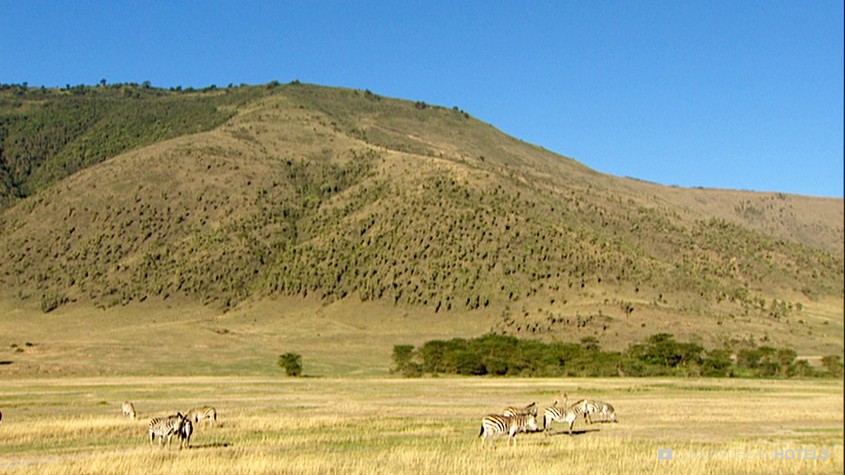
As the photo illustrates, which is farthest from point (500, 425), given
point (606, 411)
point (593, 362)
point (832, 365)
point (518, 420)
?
point (832, 365)

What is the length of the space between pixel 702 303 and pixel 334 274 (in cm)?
4946

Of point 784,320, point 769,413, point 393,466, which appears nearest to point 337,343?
point 784,320

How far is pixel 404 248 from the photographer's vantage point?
129750mm

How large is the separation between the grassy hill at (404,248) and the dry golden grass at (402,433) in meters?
54.7

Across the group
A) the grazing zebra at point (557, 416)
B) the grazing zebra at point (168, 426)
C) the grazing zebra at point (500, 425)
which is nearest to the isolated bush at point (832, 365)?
the grazing zebra at point (557, 416)

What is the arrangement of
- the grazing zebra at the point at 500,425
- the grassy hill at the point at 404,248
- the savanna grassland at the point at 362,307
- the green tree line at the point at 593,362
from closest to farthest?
the grazing zebra at the point at 500,425 < the savanna grassland at the point at 362,307 < the green tree line at the point at 593,362 < the grassy hill at the point at 404,248

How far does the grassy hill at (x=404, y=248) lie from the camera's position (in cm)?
11212

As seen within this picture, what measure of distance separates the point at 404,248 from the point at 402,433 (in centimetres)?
10054

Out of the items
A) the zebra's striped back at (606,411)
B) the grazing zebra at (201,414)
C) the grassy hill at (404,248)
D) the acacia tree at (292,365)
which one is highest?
the grassy hill at (404,248)

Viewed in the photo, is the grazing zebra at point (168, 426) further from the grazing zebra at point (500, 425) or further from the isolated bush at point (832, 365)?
the isolated bush at point (832, 365)

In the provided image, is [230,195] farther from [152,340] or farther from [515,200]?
[152,340]

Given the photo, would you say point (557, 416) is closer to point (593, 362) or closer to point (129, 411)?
point (129, 411)

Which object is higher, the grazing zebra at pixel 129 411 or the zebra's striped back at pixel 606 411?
the zebra's striped back at pixel 606 411

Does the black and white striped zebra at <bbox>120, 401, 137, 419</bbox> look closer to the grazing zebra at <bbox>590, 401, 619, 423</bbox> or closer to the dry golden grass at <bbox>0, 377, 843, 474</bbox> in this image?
the dry golden grass at <bbox>0, 377, 843, 474</bbox>
